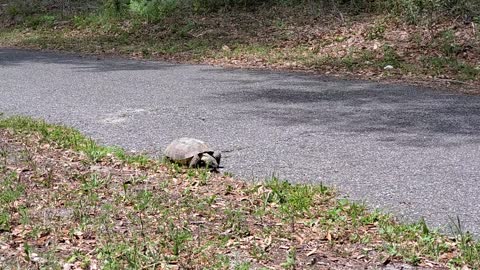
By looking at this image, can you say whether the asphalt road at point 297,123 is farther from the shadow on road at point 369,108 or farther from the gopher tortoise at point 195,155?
the gopher tortoise at point 195,155

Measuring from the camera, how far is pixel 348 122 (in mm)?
7246

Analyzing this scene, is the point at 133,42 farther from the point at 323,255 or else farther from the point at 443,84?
the point at 323,255

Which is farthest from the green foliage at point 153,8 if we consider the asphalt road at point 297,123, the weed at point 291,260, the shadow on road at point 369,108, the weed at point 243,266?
the weed at point 243,266

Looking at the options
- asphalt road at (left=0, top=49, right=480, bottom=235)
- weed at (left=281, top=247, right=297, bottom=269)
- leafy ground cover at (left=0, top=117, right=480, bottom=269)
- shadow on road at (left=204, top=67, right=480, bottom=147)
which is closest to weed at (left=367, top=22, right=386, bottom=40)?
asphalt road at (left=0, top=49, right=480, bottom=235)

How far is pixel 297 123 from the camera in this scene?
284 inches

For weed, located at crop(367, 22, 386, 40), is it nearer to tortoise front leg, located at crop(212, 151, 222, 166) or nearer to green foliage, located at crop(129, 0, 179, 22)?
green foliage, located at crop(129, 0, 179, 22)

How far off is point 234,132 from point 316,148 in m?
1.08

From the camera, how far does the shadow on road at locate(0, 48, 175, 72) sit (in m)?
12.1

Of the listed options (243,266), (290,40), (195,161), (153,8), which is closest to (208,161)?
(195,161)

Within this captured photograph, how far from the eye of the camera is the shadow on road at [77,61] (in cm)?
1212

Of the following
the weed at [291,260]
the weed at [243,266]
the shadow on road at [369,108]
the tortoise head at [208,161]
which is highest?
the weed at [243,266]

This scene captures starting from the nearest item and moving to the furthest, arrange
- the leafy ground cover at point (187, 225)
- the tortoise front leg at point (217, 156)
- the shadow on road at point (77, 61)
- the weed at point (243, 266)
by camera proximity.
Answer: the weed at point (243, 266)
the leafy ground cover at point (187, 225)
the tortoise front leg at point (217, 156)
the shadow on road at point (77, 61)

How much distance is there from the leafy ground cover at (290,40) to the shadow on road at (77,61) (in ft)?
2.26

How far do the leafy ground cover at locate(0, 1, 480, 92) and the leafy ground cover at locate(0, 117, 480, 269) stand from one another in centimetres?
560
